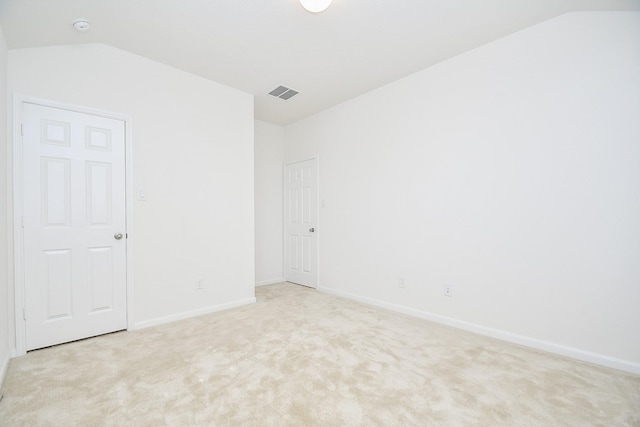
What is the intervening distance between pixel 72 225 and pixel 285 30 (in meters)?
2.54

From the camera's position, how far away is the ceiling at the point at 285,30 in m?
2.15

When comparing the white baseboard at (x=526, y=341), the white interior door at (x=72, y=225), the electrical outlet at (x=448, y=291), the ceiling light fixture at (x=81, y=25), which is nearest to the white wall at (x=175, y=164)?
the white interior door at (x=72, y=225)

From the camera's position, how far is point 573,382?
1.93m

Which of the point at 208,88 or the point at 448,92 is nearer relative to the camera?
the point at 448,92

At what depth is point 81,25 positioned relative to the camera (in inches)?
90.0

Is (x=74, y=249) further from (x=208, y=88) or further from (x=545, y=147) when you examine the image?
(x=545, y=147)

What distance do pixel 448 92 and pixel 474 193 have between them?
1.09 metres

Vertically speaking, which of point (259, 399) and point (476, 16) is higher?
point (476, 16)

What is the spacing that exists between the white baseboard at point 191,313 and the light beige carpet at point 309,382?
4.5 inches

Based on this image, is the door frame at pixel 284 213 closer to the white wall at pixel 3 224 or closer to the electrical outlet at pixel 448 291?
the electrical outlet at pixel 448 291

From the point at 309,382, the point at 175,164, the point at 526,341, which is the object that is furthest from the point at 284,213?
the point at 526,341

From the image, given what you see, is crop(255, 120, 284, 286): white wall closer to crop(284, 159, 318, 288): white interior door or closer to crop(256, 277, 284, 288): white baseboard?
crop(256, 277, 284, 288): white baseboard

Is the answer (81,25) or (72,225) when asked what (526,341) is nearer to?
(72,225)

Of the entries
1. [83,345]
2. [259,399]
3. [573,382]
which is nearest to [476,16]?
[573,382]
